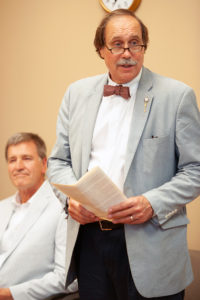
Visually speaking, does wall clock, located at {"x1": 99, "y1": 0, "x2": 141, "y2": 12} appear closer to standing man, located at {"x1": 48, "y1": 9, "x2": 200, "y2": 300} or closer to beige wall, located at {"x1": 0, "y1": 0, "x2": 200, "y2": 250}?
beige wall, located at {"x1": 0, "y1": 0, "x2": 200, "y2": 250}

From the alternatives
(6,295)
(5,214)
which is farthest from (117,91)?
(5,214)

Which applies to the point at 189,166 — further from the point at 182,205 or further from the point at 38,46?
the point at 38,46

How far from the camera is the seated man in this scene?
210 centimetres

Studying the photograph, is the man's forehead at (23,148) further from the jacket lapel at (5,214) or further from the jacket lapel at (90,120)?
the jacket lapel at (90,120)

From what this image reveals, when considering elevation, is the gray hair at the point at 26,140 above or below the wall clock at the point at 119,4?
below

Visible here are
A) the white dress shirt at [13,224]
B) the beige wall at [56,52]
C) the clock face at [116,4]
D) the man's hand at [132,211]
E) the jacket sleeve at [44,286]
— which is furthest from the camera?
the clock face at [116,4]

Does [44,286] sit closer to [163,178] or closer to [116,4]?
[163,178]

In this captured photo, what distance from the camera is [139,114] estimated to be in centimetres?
149

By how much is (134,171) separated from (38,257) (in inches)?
39.9

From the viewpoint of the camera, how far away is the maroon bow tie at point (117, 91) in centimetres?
156

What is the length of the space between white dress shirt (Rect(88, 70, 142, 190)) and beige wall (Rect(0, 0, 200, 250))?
0.99 meters

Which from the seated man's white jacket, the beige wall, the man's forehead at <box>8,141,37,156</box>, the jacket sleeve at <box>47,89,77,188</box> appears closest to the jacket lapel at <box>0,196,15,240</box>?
the seated man's white jacket

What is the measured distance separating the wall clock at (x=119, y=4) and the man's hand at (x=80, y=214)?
1.58 m

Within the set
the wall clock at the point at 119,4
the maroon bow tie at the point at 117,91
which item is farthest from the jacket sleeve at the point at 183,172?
the wall clock at the point at 119,4
